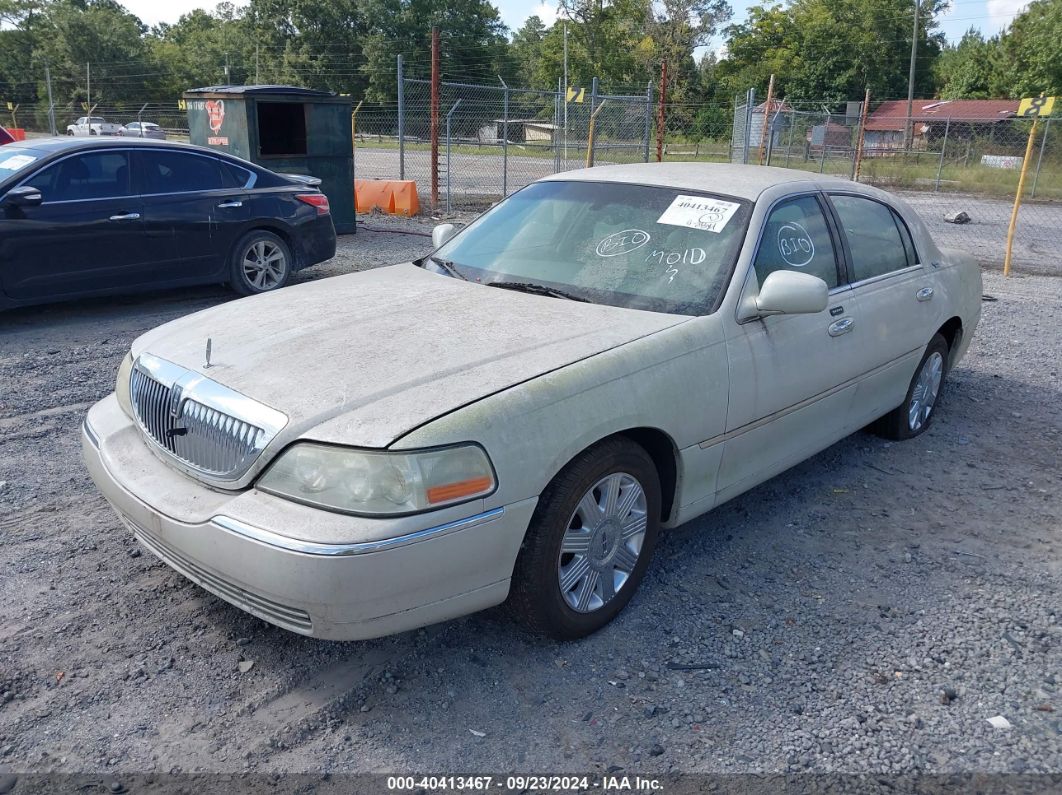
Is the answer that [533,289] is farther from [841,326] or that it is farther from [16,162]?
[16,162]

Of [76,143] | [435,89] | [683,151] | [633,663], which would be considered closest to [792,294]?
[633,663]

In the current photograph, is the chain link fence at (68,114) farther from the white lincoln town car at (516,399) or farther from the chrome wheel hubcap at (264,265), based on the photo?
the white lincoln town car at (516,399)

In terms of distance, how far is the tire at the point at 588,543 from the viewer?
2.92 m

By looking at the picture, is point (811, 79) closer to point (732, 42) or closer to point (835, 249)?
point (732, 42)

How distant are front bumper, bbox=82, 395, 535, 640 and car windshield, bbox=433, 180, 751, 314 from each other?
1302 mm

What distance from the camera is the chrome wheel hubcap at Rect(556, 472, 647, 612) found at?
3.08m

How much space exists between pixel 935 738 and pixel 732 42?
6675 centimetres

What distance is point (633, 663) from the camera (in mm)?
3129

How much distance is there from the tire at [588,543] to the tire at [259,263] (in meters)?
6.00

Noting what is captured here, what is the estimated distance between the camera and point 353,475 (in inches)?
102

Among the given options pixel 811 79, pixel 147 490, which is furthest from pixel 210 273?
pixel 811 79

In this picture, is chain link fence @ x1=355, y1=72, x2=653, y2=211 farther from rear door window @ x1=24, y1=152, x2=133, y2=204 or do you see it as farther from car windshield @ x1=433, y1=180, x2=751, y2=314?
car windshield @ x1=433, y1=180, x2=751, y2=314

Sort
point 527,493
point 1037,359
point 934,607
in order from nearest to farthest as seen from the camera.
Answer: point 527,493
point 934,607
point 1037,359

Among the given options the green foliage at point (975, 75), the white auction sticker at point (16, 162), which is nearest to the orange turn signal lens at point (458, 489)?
the white auction sticker at point (16, 162)
